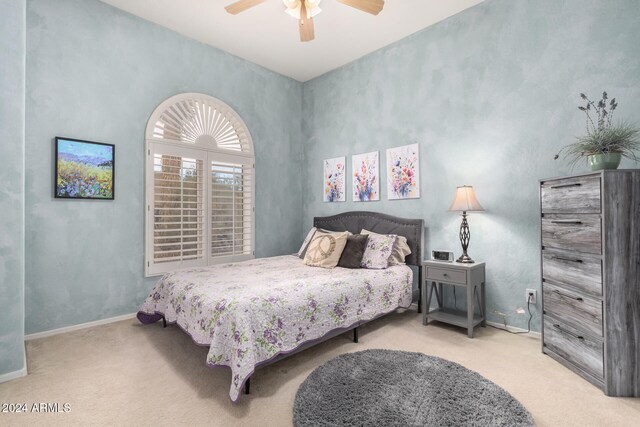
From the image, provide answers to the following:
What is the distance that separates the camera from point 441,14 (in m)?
3.39

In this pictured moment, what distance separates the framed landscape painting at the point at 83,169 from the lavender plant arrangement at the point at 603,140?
4297 millimetres

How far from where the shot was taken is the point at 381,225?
12.9 feet

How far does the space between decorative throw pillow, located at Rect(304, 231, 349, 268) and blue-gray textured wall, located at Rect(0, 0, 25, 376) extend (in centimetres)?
241

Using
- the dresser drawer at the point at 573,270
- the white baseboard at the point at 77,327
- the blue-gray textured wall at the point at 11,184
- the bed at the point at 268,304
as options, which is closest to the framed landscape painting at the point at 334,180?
the bed at the point at 268,304

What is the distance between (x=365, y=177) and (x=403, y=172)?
57 centimetres

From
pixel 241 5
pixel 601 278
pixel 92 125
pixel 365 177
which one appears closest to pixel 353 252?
pixel 365 177

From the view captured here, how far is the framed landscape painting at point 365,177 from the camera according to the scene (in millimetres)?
4125

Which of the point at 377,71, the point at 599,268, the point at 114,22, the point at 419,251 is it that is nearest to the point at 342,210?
the point at 419,251

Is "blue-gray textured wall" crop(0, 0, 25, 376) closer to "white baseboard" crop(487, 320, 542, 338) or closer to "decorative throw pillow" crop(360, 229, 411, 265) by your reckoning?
"decorative throw pillow" crop(360, 229, 411, 265)

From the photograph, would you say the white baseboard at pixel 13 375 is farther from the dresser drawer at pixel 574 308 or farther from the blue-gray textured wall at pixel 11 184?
the dresser drawer at pixel 574 308

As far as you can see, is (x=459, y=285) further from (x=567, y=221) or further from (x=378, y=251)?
(x=567, y=221)

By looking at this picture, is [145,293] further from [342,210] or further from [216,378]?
[342,210]

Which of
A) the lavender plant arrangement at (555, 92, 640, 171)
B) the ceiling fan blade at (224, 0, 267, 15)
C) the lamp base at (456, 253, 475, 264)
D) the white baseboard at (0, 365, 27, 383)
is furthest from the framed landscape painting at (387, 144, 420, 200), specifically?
the white baseboard at (0, 365, 27, 383)

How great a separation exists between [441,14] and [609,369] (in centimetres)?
353
